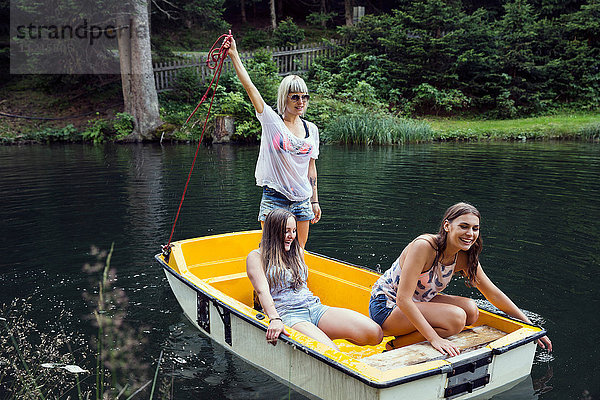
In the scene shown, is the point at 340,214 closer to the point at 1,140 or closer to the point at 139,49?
the point at 139,49

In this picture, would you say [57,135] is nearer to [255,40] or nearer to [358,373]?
[255,40]

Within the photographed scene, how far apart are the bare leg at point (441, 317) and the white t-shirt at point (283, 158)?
47.0 inches

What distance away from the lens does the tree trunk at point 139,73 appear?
16.0m

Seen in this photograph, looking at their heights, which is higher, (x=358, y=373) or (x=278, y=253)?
(x=278, y=253)

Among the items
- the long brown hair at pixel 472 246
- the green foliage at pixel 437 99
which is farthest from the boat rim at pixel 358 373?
the green foliage at pixel 437 99

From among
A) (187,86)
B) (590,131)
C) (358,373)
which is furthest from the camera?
(187,86)

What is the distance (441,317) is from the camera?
10.8 ft

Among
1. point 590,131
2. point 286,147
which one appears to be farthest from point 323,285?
point 590,131

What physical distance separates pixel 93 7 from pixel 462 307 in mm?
16372

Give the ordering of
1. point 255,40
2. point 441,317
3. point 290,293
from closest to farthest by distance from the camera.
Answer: point 441,317, point 290,293, point 255,40

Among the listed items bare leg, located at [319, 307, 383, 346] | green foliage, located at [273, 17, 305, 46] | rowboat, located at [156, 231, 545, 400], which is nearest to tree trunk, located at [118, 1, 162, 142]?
green foliage, located at [273, 17, 305, 46]

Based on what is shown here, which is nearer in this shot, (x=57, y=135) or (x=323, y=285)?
(x=323, y=285)

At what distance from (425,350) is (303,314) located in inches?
34.7

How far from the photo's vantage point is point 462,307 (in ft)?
11.3
